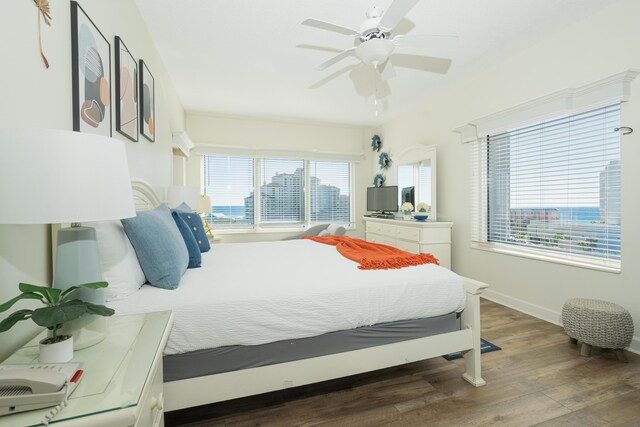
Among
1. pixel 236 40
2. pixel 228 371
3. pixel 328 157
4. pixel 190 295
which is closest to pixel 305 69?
pixel 236 40

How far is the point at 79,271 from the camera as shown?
927 mm

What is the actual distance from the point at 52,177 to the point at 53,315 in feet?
1.12

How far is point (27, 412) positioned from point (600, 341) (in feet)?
9.86

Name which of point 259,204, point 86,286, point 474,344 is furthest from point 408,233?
point 86,286

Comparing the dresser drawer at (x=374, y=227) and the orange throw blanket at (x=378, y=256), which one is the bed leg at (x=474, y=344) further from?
the dresser drawer at (x=374, y=227)

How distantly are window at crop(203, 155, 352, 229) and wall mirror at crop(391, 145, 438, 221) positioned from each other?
1282 mm

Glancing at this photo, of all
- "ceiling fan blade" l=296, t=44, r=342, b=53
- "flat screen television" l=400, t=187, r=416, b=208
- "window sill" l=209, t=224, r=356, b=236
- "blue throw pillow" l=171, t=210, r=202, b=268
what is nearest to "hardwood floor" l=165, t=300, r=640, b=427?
"blue throw pillow" l=171, t=210, r=202, b=268

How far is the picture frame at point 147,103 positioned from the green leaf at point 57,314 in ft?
6.58

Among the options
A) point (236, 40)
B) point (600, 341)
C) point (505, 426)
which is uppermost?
point (236, 40)

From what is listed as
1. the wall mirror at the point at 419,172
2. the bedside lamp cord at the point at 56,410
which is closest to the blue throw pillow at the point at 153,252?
the bedside lamp cord at the point at 56,410

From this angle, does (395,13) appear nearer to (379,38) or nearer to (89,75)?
(379,38)

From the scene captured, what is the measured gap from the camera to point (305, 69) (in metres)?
3.49

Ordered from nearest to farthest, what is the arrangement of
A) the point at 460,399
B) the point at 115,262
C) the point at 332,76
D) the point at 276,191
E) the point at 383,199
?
1. the point at 115,262
2. the point at 460,399
3. the point at 332,76
4. the point at 383,199
5. the point at 276,191

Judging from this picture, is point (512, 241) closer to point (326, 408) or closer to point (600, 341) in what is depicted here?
point (600, 341)
